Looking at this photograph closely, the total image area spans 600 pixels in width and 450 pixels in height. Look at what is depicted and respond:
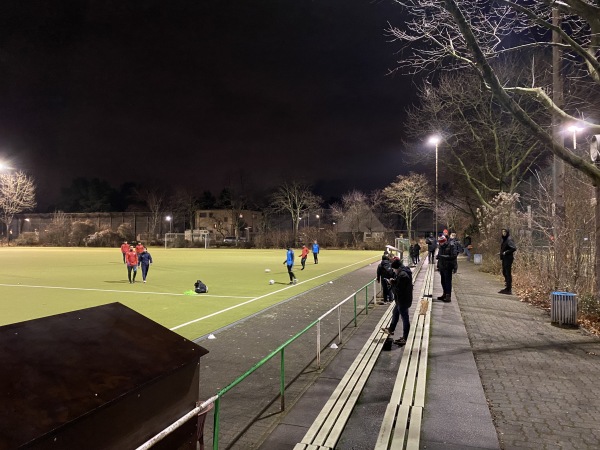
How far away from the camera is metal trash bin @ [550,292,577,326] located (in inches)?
348

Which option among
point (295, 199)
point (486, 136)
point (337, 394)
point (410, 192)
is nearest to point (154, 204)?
point (295, 199)

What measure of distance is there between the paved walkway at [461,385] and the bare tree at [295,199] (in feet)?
213

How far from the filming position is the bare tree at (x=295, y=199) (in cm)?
7481

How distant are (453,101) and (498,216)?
8.74m

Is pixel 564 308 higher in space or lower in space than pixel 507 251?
lower

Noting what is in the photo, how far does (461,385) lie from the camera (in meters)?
5.55

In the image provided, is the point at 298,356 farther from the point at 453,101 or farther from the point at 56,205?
the point at 56,205

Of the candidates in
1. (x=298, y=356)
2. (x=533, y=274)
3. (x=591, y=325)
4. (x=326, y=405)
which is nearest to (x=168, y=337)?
(x=326, y=405)

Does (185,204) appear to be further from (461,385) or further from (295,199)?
(461,385)

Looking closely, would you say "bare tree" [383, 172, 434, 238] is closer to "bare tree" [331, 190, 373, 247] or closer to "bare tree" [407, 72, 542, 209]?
"bare tree" [331, 190, 373, 247]

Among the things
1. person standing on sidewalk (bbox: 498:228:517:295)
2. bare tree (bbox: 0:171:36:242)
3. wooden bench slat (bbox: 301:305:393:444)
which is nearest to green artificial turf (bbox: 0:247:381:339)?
wooden bench slat (bbox: 301:305:393:444)

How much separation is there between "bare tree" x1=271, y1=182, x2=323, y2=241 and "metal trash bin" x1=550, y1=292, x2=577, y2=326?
6471cm

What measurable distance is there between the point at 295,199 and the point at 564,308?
2614 inches

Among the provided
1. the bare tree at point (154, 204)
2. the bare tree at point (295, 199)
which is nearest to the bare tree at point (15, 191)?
the bare tree at point (154, 204)
